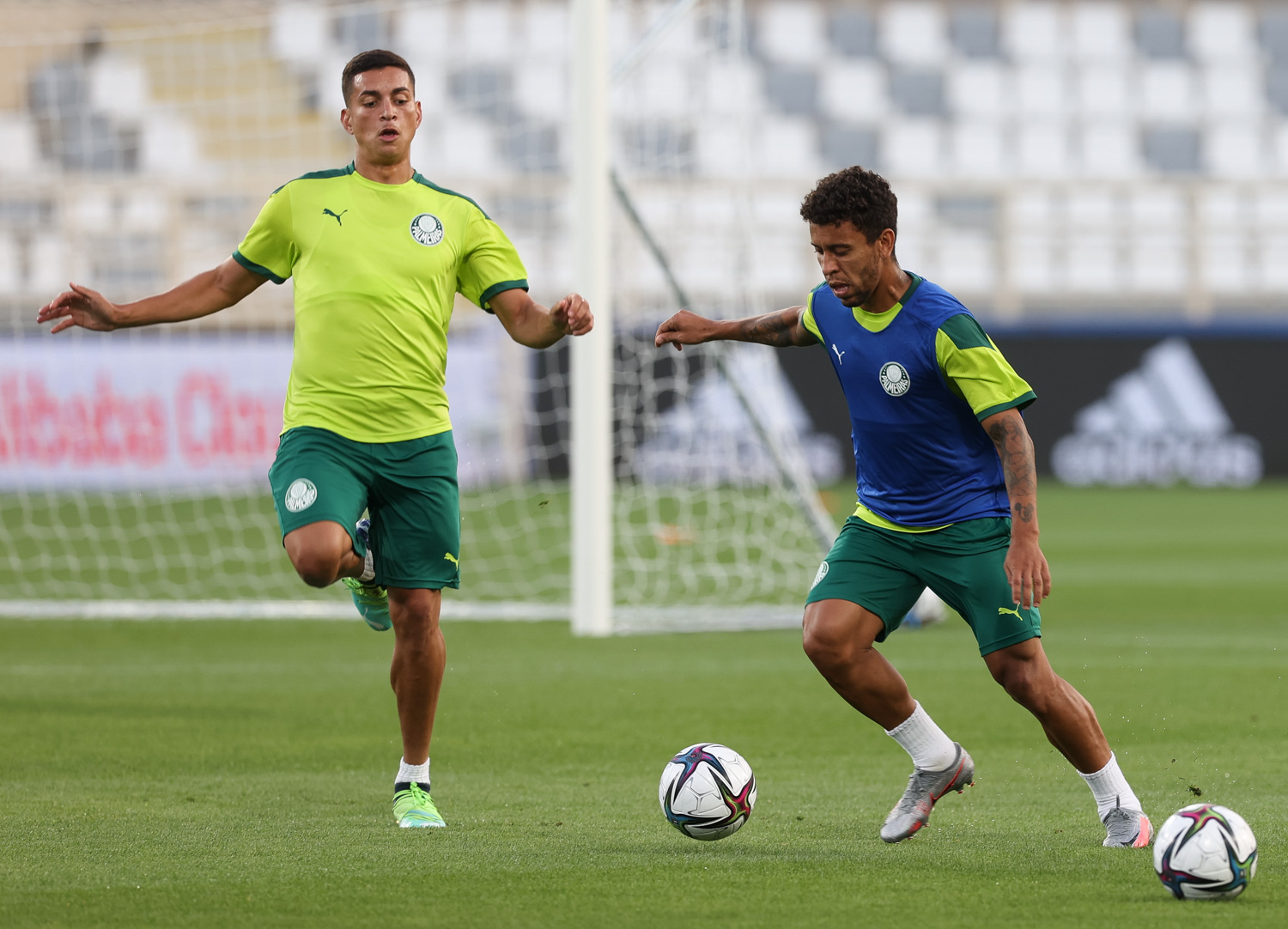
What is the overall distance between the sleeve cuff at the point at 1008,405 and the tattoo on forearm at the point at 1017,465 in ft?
0.09

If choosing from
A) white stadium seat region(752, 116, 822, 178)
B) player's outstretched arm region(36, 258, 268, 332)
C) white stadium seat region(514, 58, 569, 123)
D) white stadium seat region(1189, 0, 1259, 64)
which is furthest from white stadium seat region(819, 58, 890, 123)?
player's outstretched arm region(36, 258, 268, 332)

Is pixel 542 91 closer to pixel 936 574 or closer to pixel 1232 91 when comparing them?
pixel 1232 91

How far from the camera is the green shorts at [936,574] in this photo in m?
4.42

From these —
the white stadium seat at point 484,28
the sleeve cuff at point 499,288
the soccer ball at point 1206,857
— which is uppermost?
the white stadium seat at point 484,28

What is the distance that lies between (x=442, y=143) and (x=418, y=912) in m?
23.0

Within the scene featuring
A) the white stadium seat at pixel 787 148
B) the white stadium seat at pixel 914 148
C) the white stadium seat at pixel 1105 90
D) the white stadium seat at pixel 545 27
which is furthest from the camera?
the white stadium seat at pixel 1105 90

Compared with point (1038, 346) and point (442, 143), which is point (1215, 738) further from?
point (442, 143)

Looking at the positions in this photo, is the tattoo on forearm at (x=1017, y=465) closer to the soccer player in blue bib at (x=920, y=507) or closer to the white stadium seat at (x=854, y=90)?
A: the soccer player in blue bib at (x=920, y=507)

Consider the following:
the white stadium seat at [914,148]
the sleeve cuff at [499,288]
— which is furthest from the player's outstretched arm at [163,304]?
the white stadium seat at [914,148]

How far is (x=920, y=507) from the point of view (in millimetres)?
4555

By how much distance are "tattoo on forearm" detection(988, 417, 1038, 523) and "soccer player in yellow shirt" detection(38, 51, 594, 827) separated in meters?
1.17

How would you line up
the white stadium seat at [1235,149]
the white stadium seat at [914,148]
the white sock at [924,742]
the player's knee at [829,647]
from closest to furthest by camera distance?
the player's knee at [829,647]
the white sock at [924,742]
the white stadium seat at [914,148]
the white stadium seat at [1235,149]

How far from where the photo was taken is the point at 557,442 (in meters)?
19.7

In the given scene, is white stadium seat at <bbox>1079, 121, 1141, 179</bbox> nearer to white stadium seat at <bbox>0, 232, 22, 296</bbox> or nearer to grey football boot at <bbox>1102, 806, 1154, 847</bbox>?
white stadium seat at <bbox>0, 232, 22, 296</bbox>
